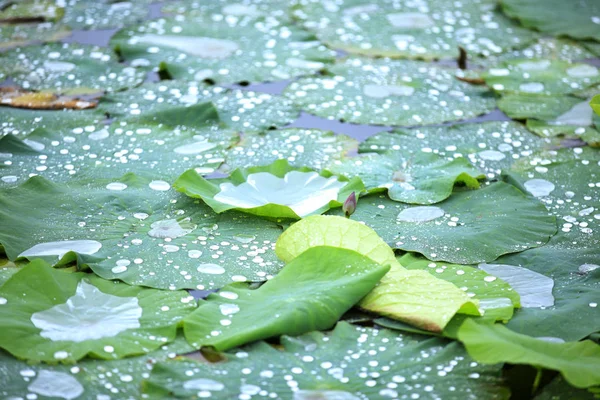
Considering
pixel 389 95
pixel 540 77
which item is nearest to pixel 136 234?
pixel 389 95

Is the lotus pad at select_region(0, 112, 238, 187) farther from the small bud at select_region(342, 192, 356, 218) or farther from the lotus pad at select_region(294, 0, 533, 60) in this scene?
the lotus pad at select_region(294, 0, 533, 60)

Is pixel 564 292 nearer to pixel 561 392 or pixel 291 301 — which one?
pixel 561 392

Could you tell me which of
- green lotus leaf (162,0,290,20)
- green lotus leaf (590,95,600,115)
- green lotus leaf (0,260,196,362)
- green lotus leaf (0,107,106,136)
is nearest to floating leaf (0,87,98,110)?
green lotus leaf (0,107,106,136)

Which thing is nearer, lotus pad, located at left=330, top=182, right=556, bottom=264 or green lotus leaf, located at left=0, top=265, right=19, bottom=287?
green lotus leaf, located at left=0, top=265, right=19, bottom=287

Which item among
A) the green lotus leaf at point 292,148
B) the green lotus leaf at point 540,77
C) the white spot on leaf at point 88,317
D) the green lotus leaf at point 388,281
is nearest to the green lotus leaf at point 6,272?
the white spot on leaf at point 88,317

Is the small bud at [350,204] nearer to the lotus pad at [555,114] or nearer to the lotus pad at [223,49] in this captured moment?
the lotus pad at [555,114]

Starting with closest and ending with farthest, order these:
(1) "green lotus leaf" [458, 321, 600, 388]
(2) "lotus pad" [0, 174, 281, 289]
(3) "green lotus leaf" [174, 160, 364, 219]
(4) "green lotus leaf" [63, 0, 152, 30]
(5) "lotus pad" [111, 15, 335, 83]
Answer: (1) "green lotus leaf" [458, 321, 600, 388], (2) "lotus pad" [0, 174, 281, 289], (3) "green lotus leaf" [174, 160, 364, 219], (5) "lotus pad" [111, 15, 335, 83], (4) "green lotus leaf" [63, 0, 152, 30]
